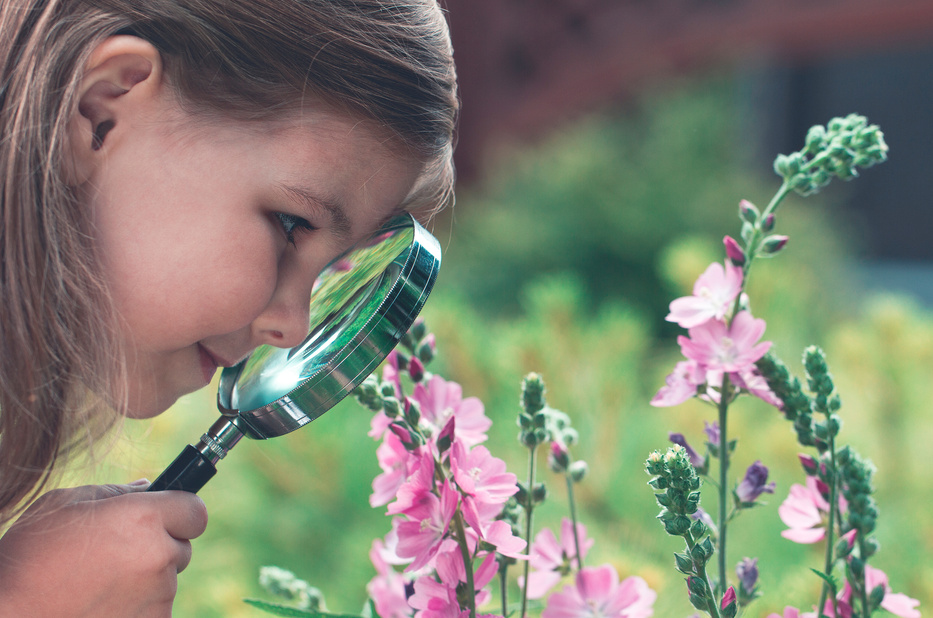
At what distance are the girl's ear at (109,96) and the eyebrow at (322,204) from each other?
85 mm

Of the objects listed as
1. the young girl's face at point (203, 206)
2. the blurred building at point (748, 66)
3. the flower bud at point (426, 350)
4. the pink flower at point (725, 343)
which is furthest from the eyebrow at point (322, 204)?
the blurred building at point (748, 66)

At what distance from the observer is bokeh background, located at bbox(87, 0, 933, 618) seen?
59 cm

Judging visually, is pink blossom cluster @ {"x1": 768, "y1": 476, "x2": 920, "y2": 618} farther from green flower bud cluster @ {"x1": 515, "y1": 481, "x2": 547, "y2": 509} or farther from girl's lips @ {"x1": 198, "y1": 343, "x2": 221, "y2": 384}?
girl's lips @ {"x1": 198, "y1": 343, "x2": 221, "y2": 384}

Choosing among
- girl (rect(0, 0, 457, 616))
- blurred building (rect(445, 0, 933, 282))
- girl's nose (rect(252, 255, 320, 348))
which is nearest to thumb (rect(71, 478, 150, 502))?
girl (rect(0, 0, 457, 616))

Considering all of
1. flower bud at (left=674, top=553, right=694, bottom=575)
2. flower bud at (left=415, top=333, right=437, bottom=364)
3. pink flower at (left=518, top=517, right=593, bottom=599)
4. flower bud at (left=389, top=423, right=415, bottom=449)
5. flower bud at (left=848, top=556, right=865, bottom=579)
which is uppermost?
flower bud at (left=674, top=553, right=694, bottom=575)

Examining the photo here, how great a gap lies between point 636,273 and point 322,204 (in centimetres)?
128

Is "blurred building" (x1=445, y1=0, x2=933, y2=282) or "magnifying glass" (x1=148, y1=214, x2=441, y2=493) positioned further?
"blurred building" (x1=445, y1=0, x2=933, y2=282)

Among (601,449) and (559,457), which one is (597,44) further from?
(559,457)

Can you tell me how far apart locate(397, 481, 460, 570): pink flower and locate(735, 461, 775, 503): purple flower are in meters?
0.13

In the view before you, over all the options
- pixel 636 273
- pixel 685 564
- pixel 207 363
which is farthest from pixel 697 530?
pixel 636 273

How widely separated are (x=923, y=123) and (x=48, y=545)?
3.14 metres

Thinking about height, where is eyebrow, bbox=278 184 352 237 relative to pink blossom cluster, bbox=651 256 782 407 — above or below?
below

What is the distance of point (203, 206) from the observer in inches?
16.7

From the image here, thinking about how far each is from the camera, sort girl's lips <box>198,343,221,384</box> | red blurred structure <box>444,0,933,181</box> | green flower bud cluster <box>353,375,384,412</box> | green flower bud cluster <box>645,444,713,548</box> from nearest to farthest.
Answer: green flower bud cluster <box>645,444,713,548</box> < green flower bud cluster <box>353,375,384,412</box> < girl's lips <box>198,343,221,384</box> < red blurred structure <box>444,0,933,181</box>
